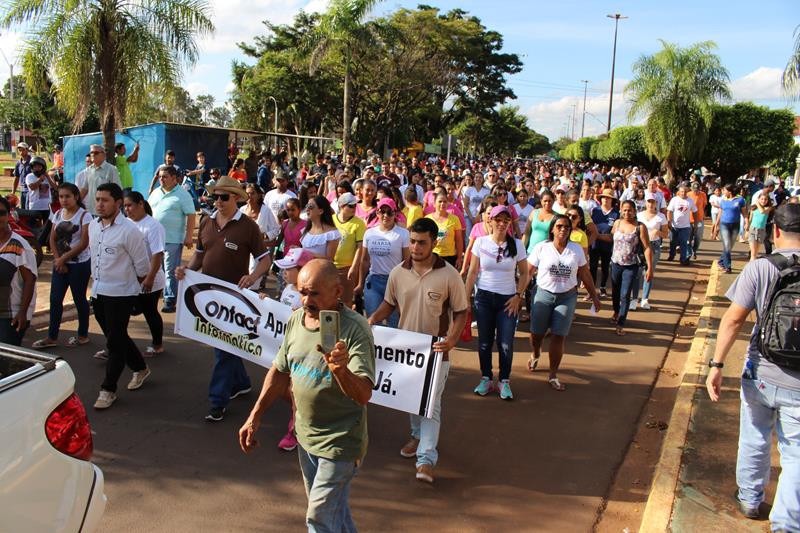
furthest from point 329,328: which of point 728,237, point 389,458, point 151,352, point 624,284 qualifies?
point 728,237

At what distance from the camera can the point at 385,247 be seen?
6.66 m

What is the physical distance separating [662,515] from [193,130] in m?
19.1

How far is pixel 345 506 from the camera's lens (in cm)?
320

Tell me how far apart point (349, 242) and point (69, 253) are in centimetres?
276

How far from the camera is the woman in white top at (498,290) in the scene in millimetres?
5957

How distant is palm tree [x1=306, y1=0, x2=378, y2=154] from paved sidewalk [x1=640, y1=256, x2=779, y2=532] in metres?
21.5

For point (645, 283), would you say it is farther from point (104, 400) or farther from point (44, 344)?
point (44, 344)

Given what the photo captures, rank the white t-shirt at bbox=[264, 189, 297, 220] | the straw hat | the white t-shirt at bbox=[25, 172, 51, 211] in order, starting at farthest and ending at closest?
the white t-shirt at bbox=[25, 172, 51, 211] < the white t-shirt at bbox=[264, 189, 297, 220] < the straw hat

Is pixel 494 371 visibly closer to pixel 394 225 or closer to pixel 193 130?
pixel 394 225

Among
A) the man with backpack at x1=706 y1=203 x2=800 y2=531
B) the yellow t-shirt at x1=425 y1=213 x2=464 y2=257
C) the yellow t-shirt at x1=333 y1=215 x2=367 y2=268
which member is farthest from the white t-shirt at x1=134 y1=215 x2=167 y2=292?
the man with backpack at x1=706 y1=203 x2=800 y2=531

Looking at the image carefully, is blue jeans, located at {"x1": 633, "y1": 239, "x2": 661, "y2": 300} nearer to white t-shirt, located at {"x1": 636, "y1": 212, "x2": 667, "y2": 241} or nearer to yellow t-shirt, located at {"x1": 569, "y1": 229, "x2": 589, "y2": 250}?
white t-shirt, located at {"x1": 636, "y1": 212, "x2": 667, "y2": 241}

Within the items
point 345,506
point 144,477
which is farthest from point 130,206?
point 345,506

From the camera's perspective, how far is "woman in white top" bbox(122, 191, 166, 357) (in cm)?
591

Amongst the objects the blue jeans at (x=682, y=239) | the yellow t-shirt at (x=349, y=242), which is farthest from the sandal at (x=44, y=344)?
the blue jeans at (x=682, y=239)
